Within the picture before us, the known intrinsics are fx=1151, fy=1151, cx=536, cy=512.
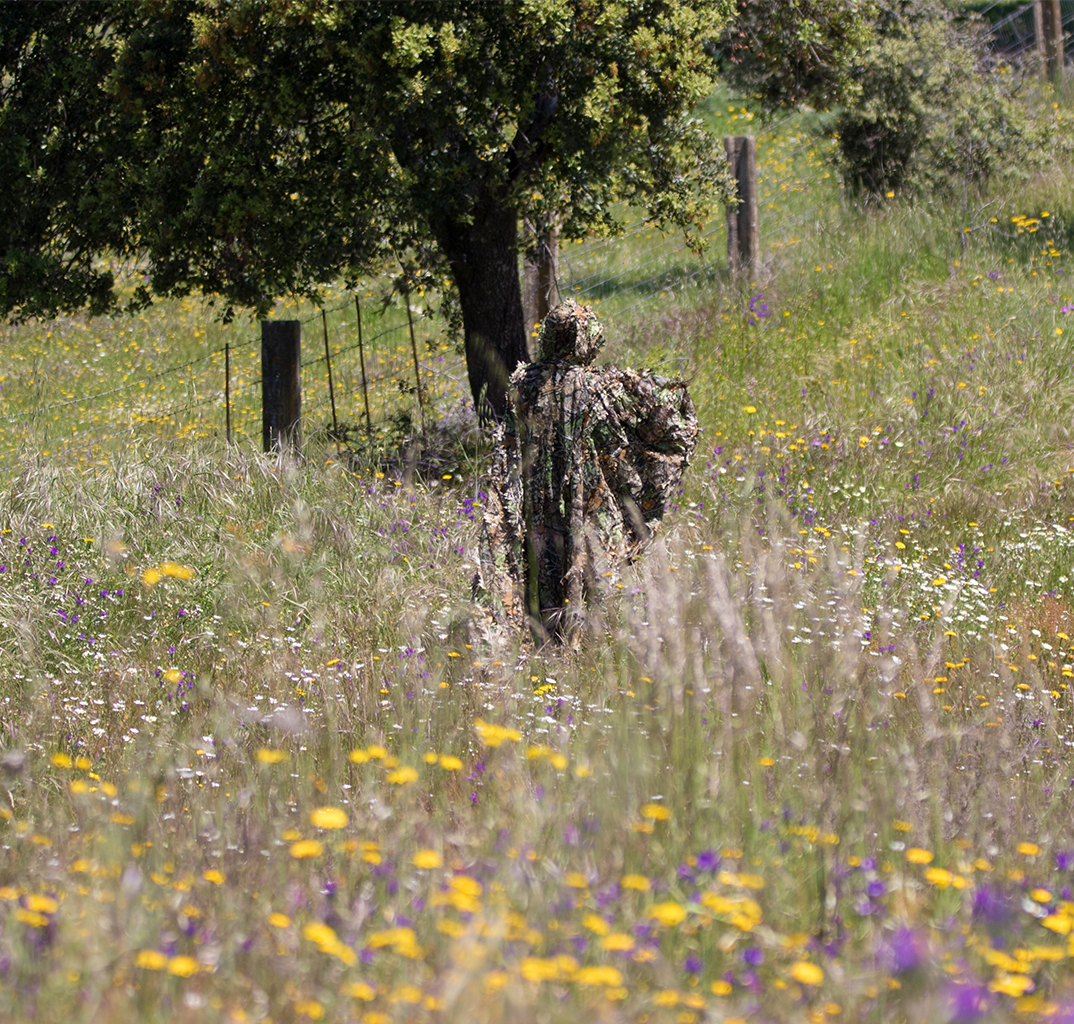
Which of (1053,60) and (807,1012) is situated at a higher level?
(1053,60)

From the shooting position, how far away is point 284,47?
741 cm

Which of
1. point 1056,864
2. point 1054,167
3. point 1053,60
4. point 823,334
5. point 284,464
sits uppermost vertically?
point 1053,60

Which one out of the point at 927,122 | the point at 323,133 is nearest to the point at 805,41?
the point at 323,133

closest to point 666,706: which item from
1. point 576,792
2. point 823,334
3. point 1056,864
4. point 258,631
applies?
point 576,792

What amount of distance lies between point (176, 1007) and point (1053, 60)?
1920 centimetres

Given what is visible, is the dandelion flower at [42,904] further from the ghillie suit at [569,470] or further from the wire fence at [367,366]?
the wire fence at [367,366]

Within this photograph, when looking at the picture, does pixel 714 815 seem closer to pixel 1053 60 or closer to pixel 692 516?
pixel 692 516

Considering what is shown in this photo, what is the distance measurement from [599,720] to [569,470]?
1.38 meters

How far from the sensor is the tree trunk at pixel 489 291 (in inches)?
331

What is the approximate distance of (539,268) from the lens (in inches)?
Answer: 398

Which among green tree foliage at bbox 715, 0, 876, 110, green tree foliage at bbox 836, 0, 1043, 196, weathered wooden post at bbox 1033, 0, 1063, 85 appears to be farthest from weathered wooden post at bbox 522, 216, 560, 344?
weathered wooden post at bbox 1033, 0, 1063, 85

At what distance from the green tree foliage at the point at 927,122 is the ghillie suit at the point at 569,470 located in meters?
9.01

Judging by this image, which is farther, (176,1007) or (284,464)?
(284,464)

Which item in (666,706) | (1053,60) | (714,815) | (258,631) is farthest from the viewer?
(1053,60)
